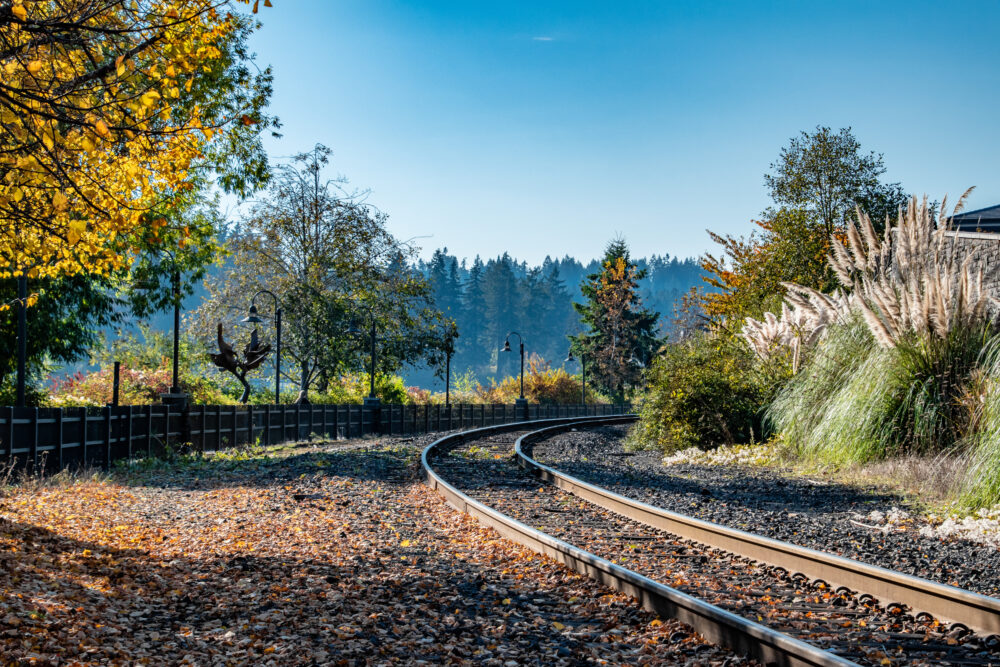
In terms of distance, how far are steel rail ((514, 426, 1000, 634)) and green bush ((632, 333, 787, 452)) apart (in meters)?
7.62

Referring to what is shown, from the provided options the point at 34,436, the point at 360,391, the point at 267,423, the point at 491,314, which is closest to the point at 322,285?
the point at 360,391

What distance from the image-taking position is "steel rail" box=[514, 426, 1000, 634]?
4.27 m

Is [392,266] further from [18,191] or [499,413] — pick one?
[18,191]

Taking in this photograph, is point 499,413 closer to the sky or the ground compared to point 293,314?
closer to the ground

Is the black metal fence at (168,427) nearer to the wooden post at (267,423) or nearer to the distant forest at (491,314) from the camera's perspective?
the wooden post at (267,423)

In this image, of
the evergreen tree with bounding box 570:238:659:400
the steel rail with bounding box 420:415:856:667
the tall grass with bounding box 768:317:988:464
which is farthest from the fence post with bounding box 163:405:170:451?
the evergreen tree with bounding box 570:238:659:400

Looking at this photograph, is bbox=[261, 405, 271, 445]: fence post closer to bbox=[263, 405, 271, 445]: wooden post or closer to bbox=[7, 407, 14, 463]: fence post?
bbox=[263, 405, 271, 445]: wooden post

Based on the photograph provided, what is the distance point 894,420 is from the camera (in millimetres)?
9695

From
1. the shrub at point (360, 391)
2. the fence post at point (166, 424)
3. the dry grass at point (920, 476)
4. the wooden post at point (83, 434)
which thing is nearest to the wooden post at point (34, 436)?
the wooden post at point (83, 434)

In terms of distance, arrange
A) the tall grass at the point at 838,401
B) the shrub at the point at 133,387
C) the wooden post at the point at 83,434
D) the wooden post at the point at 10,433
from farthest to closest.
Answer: the shrub at the point at 133,387
the wooden post at the point at 83,434
the wooden post at the point at 10,433
the tall grass at the point at 838,401

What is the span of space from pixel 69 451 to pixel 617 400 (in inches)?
1924

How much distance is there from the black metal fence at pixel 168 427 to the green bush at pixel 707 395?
34.1 ft

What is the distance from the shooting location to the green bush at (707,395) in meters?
15.5


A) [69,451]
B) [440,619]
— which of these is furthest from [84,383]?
[440,619]
